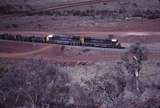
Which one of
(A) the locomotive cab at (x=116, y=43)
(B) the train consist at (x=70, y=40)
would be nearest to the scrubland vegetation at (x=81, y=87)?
(A) the locomotive cab at (x=116, y=43)

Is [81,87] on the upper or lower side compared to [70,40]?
lower

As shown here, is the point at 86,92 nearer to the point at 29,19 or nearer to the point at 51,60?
the point at 51,60

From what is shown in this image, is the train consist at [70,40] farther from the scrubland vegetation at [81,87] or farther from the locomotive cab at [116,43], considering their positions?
the scrubland vegetation at [81,87]

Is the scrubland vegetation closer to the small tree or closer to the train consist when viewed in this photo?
the small tree

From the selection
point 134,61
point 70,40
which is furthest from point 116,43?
point 134,61

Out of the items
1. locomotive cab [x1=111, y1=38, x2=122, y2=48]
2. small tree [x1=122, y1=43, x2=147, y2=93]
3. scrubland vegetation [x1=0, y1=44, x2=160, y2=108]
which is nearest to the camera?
→ scrubland vegetation [x1=0, y1=44, x2=160, y2=108]

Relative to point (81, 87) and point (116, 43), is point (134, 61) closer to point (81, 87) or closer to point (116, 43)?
point (81, 87)

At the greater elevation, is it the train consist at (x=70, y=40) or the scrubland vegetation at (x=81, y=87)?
the train consist at (x=70, y=40)

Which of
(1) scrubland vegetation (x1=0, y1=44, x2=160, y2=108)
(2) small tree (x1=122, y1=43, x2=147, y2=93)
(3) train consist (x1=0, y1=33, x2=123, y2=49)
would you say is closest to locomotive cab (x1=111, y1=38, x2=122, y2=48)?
(3) train consist (x1=0, y1=33, x2=123, y2=49)

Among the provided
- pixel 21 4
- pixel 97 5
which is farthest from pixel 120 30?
pixel 21 4

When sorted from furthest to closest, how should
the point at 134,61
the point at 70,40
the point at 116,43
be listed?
the point at 70,40
the point at 116,43
the point at 134,61
